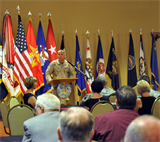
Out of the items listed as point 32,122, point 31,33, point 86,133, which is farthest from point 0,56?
point 86,133

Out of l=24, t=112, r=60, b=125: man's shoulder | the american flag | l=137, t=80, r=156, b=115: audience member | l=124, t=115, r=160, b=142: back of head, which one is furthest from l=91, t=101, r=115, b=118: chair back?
the american flag

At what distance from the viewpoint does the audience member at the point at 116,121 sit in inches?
78.0

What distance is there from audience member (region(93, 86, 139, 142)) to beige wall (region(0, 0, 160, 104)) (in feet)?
18.5

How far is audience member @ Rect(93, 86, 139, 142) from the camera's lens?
6.50 feet

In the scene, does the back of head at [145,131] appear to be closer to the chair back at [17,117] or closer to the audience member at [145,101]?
the chair back at [17,117]

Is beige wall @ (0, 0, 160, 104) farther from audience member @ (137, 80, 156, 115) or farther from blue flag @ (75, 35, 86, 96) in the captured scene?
audience member @ (137, 80, 156, 115)

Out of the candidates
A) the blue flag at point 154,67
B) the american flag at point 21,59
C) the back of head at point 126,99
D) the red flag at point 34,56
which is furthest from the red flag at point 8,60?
the back of head at point 126,99

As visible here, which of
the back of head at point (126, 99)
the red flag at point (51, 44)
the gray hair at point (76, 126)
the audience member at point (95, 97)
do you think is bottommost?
the audience member at point (95, 97)

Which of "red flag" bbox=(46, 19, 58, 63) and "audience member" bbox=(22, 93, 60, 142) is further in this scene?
"red flag" bbox=(46, 19, 58, 63)

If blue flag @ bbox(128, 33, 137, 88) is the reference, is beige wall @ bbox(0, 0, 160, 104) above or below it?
above

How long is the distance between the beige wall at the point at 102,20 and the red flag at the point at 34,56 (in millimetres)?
443

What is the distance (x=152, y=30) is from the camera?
8.20 m

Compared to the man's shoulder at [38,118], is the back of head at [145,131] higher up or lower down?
higher up

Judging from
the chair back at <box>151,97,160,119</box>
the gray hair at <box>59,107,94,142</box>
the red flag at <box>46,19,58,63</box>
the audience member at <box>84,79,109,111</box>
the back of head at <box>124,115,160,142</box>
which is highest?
the red flag at <box>46,19,58,63</box>
